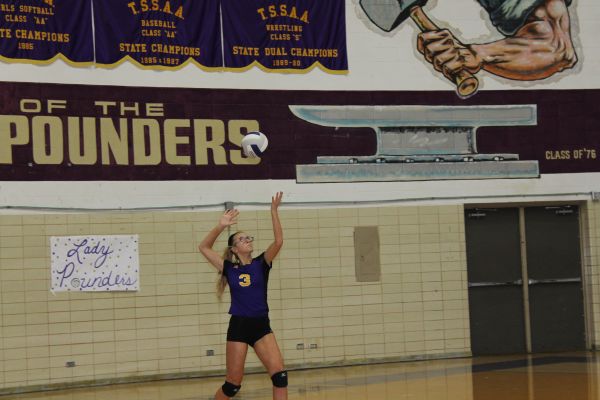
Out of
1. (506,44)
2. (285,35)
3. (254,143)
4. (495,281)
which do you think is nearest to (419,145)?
(506,44)

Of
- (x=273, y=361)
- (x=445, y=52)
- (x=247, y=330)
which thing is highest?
(x=445, y=52)

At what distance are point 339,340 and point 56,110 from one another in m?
Answer: 5.96

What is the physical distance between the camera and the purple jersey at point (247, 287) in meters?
11.4

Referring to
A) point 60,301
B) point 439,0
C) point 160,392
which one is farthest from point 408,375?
point 439,0

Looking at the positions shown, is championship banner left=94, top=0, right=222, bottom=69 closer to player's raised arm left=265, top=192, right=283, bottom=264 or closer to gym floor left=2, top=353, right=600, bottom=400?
gym floor left=2, top=353, right=600, bottom=400

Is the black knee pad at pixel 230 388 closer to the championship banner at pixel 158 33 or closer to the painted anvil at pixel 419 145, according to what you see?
the painted anvil at pixel 419 145

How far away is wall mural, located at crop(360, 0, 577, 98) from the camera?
62.6 feet

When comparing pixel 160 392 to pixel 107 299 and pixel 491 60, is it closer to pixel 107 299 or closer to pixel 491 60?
pixel 107 299

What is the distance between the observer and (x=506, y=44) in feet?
63.8

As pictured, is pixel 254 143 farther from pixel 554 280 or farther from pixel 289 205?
pixel 554 280

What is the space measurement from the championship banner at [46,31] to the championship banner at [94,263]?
9.22 ft

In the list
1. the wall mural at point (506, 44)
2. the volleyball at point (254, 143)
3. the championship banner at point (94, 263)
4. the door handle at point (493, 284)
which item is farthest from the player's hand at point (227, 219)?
the door handle at point (493, 284)

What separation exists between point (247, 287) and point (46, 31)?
726 centimetres

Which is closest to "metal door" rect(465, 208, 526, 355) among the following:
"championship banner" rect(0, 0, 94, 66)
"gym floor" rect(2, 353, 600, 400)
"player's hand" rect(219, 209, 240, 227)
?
"gym floor" rect(2, 353, 600, 400)
